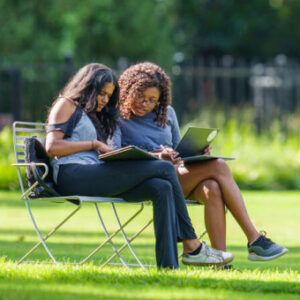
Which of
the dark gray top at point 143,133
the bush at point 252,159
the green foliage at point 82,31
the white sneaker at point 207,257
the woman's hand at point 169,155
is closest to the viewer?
the white sneaker at point 207,257

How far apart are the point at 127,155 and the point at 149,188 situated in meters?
0.23

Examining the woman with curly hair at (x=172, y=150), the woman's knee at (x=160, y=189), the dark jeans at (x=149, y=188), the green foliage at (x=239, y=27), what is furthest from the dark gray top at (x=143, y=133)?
the green foliage at (x=239, y=27)

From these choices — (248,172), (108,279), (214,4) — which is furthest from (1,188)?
(214,4)

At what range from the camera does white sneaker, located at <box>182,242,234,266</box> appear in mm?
5344

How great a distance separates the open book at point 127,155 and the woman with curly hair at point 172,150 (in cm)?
35

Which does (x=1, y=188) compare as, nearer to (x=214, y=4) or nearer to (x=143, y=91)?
(x=143, y=91)

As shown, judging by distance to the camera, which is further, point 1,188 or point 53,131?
point 1,188

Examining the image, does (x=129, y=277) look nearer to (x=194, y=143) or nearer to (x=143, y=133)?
(x=194, y=143)

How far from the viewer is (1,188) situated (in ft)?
46.6

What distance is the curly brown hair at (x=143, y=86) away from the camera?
5.89 meters

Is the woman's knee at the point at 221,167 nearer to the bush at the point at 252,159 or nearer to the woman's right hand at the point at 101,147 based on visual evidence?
the woman's right hand at the point at 101,147

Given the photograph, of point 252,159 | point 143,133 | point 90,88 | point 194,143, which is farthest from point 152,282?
point 252,159

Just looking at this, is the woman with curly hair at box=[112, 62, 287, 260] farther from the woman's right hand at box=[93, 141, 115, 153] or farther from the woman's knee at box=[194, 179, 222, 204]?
the woman's right hand at box=[93, 141, 115, 153]

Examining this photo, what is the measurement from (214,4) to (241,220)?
97.0 feet
